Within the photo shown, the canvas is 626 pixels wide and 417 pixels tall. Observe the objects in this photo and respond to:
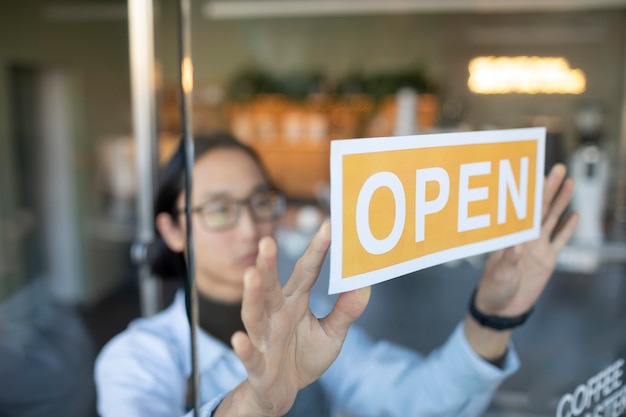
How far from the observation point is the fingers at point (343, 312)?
0.82m

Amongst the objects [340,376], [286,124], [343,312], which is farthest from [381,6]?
[343,312]

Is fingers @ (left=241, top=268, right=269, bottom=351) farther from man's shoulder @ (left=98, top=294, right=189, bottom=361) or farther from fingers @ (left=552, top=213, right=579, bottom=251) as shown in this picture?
fingers @ (left=552, top=213, right=579, bottom=251)

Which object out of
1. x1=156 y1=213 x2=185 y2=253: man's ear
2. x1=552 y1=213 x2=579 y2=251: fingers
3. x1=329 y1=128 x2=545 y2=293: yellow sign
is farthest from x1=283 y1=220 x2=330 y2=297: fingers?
x1=156 y1=213 x2=185 y2=253: man's ear

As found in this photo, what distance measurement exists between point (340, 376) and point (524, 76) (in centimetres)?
743

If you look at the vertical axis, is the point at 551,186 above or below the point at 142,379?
above

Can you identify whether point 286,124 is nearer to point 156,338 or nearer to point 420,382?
point 420,382

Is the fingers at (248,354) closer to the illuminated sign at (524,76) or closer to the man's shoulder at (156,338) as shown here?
the man's shoulder at (156,338)

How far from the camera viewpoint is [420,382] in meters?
1.36

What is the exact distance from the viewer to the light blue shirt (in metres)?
1.01

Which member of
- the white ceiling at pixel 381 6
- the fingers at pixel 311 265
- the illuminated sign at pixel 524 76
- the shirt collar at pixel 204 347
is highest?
the white ceiling at pixel 381 6

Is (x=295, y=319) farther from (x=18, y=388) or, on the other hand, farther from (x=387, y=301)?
(x=18, y=388)

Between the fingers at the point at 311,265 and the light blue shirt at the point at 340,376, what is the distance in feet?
0.50

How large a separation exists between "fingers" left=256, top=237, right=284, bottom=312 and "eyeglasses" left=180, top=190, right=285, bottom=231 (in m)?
0.47

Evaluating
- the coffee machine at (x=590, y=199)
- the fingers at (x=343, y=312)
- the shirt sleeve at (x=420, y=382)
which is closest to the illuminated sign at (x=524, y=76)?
the coffee machine at (x=590, y=199)
